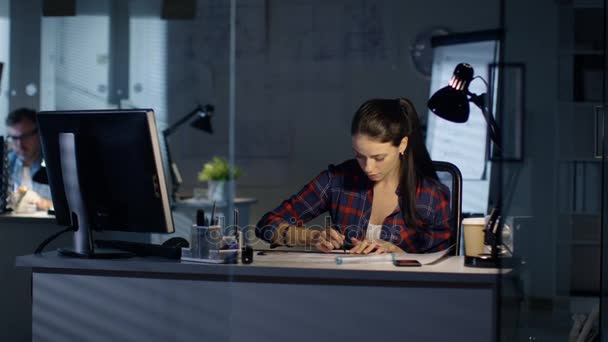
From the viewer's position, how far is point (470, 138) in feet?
14.6

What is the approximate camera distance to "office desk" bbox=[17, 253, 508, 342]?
6.83ft

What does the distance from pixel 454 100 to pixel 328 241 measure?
590mm

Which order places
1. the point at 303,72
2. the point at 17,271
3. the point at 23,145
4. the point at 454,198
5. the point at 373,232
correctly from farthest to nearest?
Result: the point at 303,72
the point at 23,145
the point at 17,271
the point at 373,232
the point at 454,198

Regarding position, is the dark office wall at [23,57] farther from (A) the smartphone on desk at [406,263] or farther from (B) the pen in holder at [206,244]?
(A) the smartphone on desk at [406,263]

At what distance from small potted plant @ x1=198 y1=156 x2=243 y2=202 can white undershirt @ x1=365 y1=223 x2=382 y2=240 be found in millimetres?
2327

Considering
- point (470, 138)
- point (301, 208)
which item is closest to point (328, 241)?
point (301, 208)

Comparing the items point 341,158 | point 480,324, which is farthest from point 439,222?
point 341,158

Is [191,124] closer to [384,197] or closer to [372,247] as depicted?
[384,197]

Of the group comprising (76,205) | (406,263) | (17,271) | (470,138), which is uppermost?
(470,138)

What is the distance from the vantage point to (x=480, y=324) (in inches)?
81.0

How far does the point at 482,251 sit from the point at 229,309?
2.30 ft

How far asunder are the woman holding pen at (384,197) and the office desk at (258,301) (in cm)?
42

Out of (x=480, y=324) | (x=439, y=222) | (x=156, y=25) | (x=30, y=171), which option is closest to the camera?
(x=480, y=324)

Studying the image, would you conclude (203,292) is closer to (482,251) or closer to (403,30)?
(482,251)
